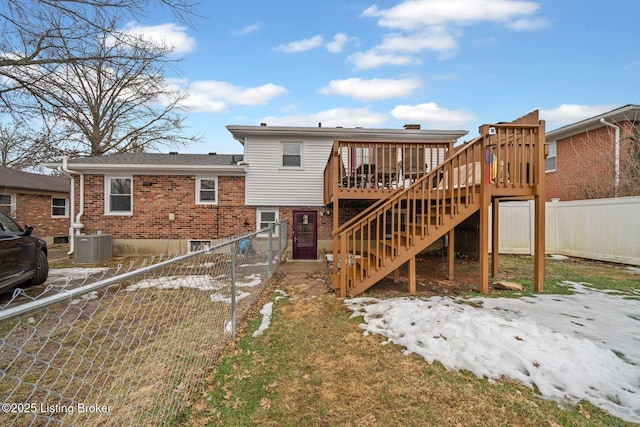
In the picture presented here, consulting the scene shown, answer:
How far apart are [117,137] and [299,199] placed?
15213 millimetres

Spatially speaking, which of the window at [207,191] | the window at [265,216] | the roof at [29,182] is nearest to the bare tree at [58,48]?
the window at [207,191]

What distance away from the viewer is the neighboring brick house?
9.97m

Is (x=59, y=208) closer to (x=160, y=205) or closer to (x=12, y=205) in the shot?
(x=12, y=205)

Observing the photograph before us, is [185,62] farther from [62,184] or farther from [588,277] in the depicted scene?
[62,184]

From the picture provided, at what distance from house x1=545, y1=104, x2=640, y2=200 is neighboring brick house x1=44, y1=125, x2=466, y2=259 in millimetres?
5993

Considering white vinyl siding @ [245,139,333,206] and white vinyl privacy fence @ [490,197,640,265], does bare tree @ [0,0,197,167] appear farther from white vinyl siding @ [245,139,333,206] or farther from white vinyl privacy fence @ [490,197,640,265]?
white vinyl privacy fence @ [490,197,640,265]

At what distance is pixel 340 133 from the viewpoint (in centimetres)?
1008

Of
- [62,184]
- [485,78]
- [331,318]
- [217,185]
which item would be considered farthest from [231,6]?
[62,184]

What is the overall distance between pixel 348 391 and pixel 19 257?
6.03 metres

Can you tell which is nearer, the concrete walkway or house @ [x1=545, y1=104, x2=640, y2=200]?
the concrete walkway

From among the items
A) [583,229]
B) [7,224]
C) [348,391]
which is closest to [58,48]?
[7,224]

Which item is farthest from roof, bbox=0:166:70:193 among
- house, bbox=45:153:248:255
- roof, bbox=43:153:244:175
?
house, bbox=45:153:248:255

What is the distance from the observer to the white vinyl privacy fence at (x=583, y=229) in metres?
7.76

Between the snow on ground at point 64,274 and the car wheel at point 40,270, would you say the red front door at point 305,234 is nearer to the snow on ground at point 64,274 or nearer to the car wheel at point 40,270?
the snow on ground at point 64,274
